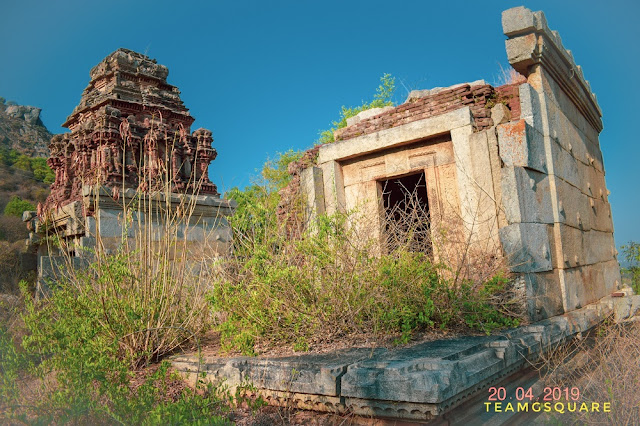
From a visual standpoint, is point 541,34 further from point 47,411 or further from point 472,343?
point 47,411

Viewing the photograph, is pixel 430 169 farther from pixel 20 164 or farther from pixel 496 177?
pixel 20 164

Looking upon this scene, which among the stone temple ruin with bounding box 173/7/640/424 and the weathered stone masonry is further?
the weathered stone masonry

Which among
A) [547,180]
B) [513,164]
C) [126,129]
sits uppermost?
[126,129]

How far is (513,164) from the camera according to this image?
544cm

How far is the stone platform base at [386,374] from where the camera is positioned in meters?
2.66

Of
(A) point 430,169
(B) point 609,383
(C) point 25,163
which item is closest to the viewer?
(B) point 609,383

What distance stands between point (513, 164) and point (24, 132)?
35.4 meters

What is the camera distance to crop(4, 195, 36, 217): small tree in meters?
24.4

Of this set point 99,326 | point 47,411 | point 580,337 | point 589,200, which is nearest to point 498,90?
point 589,200

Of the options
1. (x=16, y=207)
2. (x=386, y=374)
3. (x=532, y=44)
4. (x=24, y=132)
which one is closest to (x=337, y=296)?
(x=386, y=374)

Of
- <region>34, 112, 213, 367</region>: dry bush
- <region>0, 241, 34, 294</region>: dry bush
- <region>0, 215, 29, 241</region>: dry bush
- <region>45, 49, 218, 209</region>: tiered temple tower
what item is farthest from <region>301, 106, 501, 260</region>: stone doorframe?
<region>0, 215, 29, 241</region>: dry bush

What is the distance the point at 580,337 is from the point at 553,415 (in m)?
2.19

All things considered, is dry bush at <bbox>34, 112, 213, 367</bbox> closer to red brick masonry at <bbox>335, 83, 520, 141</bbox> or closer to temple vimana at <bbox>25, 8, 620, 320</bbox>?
temple vimana at <bbox>25, 8, 620, 320</bbox>

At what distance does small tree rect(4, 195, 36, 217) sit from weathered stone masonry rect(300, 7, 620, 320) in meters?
23.5
